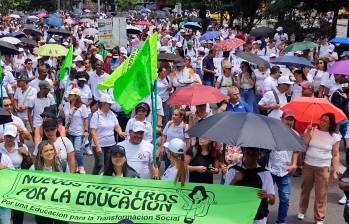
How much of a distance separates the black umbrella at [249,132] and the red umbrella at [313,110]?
180cm

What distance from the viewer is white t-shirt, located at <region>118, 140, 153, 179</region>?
7039 mm

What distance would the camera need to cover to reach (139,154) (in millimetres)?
7066

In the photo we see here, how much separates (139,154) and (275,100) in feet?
11.2

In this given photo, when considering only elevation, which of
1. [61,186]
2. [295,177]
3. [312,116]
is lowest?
[295,177]

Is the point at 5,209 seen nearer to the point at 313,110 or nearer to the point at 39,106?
the point at 313,110

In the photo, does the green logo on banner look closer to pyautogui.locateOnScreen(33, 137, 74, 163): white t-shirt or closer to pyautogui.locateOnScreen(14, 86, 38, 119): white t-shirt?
pyautogui.locateOnScreen(33, 137, 74, 163): white t-shirt

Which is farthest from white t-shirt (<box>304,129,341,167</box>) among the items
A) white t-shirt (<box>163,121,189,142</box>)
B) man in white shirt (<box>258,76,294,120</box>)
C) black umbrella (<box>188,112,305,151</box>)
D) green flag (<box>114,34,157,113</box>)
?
green flag (<box>114,34,157,113</box>)

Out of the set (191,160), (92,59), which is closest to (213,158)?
(191,160)

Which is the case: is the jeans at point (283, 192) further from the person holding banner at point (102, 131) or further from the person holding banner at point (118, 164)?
the person holding banner at point (102, 131)

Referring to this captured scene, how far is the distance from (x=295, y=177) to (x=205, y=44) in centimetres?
1086

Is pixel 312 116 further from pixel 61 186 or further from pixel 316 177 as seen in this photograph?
pixel 61 186

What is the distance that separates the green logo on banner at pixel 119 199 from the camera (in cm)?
589

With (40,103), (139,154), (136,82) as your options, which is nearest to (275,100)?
(136,82)

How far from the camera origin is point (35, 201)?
6.15m
